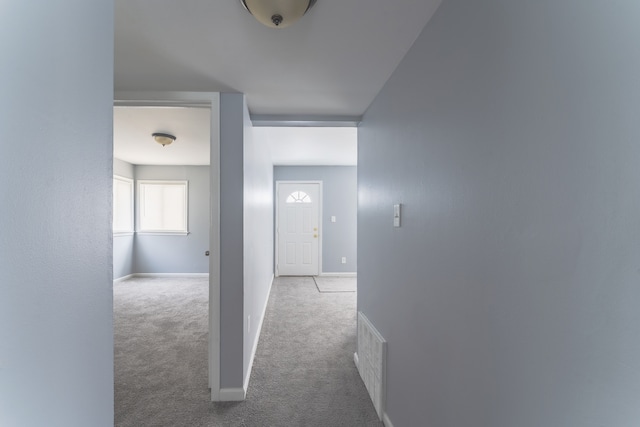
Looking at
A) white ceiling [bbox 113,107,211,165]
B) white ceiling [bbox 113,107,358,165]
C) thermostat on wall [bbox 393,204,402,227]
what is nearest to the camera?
thermostat on wall [bbox 393,204,402,227]

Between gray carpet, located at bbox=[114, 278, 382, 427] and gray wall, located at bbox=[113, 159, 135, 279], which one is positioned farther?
gray wall, located at bbox=[113, 159, 135, 279]

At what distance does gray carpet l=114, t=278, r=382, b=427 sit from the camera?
204cm

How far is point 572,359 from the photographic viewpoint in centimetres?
67

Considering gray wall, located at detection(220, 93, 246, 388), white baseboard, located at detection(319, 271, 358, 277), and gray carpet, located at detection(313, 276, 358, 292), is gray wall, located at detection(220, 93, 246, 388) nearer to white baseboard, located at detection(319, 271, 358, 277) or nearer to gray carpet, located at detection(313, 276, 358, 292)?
gray carpet, located at detection(313, 276, 358, 292)

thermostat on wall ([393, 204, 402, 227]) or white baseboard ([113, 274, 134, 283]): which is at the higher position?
thermostat on wall ([393, 204, 402, 227])

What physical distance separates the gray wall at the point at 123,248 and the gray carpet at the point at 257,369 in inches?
60.2

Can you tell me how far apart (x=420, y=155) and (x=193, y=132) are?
132 inches

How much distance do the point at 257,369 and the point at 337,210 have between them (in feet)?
13.3

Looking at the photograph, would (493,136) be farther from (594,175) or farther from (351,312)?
(351,312)

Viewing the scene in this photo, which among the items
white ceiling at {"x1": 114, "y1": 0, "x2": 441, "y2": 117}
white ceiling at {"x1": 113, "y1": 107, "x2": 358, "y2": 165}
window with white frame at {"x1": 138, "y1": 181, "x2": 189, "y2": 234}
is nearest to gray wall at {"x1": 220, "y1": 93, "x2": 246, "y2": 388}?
white ceiling at {"x1": 114, "y1": 0, "x2": 441, "y2": 117}

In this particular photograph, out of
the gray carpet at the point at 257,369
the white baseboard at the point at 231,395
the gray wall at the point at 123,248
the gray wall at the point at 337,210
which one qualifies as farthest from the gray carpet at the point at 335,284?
the gray wall at the point at 123,248

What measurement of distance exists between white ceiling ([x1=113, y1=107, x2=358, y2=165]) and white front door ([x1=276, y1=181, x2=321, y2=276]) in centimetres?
63

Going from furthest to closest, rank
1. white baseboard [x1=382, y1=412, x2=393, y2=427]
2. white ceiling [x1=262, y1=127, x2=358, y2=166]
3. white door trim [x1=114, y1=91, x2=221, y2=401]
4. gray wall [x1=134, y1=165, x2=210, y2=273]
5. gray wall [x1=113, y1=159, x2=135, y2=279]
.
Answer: gray wall [x1=134, y1=165, x2=210, y2=273], gray wall [x1=113, y1=159, x2=135, y2=279], white ceiling [x1=262, y1=127, x2=358, y2=166], white door trim [x1=114, y1=91, x2=221, y2=401], white baseboard [x1=382, y1=412, x2=393, y2=427]

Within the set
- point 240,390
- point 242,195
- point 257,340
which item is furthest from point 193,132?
point 240,390
